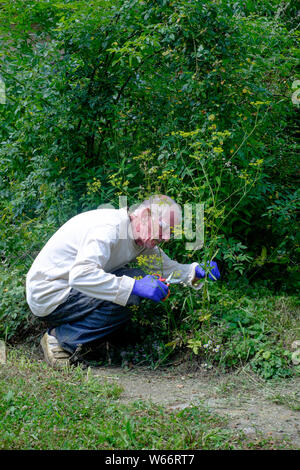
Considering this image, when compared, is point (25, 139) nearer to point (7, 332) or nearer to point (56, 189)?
point (56, 189)

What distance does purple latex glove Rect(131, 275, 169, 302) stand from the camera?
303 centimetres

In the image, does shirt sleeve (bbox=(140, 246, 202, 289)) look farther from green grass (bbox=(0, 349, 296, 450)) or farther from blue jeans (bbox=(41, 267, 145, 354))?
green grass (bbox=(0, 349, 296, 450))

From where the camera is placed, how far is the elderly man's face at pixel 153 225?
124 inches

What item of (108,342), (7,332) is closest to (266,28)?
(108,342)

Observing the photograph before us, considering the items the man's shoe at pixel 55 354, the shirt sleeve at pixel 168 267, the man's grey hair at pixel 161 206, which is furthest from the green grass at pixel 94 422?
the man's grey hair at pixel 161 206

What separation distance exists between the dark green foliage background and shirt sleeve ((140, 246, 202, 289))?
7.7 inches

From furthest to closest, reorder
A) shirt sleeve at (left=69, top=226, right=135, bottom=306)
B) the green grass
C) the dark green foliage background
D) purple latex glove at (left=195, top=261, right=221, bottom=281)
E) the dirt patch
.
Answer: the dark green foliage background < purple latex glove at (left=195, top=261, right=221, bottom=281) < shirt sleeve at (left=69, top=226, right=135, bottom=306) < the dirt patch < the green grass

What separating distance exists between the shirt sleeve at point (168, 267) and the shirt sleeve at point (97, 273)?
0.31m

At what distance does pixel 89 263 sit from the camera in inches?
118

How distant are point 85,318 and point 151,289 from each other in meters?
0.52

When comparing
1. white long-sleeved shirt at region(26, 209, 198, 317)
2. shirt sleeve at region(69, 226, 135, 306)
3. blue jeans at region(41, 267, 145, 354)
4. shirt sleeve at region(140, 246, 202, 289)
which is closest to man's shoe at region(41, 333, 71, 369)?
blue jeans at region(41, 267, 145, 354)

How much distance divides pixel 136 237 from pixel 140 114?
1219mm

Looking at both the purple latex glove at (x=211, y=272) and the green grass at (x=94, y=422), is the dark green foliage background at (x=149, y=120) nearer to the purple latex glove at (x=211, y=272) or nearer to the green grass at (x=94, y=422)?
the purple latex glove at (x=211, y=272)
